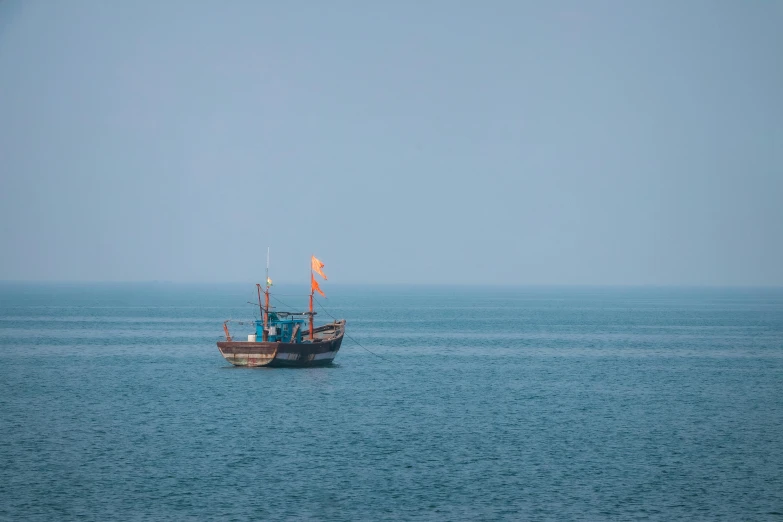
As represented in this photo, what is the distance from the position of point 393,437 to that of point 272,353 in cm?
3285

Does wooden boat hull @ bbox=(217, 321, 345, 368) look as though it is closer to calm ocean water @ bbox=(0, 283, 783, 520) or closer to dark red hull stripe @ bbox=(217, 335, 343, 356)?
dark red hull stripe @ bbox=(217, 335, 343, 356)

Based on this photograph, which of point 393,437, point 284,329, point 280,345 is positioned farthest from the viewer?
point 284,329

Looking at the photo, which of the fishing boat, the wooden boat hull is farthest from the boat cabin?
the wooden boat hull

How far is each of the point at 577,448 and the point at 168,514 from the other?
82.3 feet

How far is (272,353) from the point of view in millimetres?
87562

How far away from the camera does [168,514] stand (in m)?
40.0

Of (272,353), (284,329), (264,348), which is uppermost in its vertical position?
(284,329)

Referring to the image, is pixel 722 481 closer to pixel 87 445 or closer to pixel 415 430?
pixel 415 430

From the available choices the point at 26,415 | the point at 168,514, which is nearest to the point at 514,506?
the point at 168,514

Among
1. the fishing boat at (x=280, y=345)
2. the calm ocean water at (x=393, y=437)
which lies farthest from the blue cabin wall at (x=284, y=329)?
the calm ocean water at (x=393, y=437)

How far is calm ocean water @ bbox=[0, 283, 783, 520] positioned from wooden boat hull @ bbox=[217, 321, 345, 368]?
122 cm

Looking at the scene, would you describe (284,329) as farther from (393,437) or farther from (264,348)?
(393,437)

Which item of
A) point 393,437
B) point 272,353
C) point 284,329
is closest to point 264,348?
point 272,353

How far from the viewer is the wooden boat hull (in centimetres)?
8750
